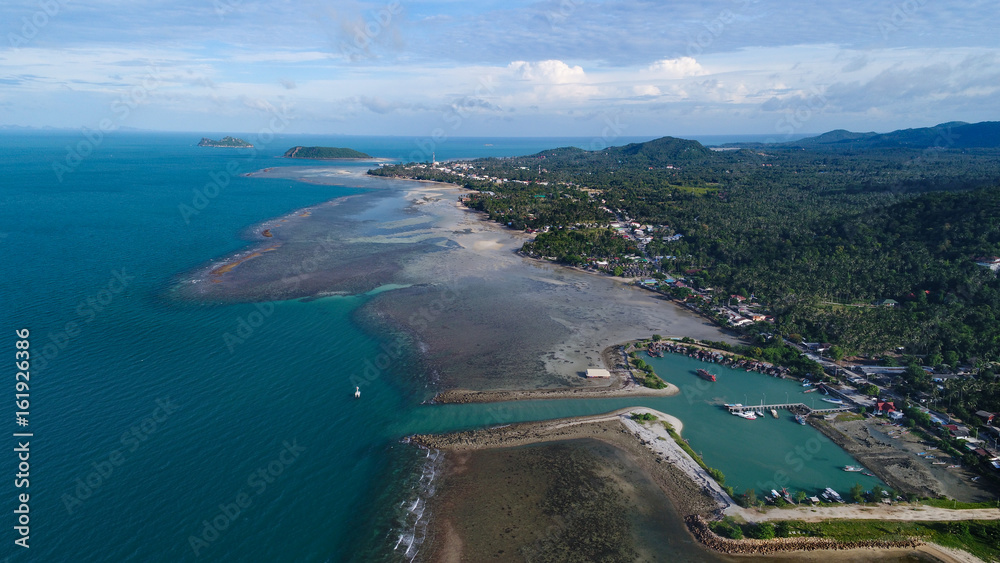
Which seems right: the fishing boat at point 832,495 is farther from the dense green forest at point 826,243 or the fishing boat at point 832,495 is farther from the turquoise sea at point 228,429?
the dense green forest at point 826,243

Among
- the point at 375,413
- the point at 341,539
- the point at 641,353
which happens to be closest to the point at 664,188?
the point at 641,353

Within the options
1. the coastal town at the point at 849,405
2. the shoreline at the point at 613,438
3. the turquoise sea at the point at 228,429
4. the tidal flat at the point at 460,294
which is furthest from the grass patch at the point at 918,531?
the tidal flat at the point at 460,294

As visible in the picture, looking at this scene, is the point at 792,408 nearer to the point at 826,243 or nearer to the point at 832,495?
the point at 832,495

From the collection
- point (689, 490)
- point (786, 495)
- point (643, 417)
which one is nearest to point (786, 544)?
point (786, 495)

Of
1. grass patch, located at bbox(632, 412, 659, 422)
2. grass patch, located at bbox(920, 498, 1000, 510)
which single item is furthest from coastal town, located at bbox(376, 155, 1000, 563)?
grass patch, located at bbox(632, 412, 659, 422)

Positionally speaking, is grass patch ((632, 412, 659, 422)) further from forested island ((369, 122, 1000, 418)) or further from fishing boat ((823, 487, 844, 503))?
forested island ((369, 122, 1000, 418))
